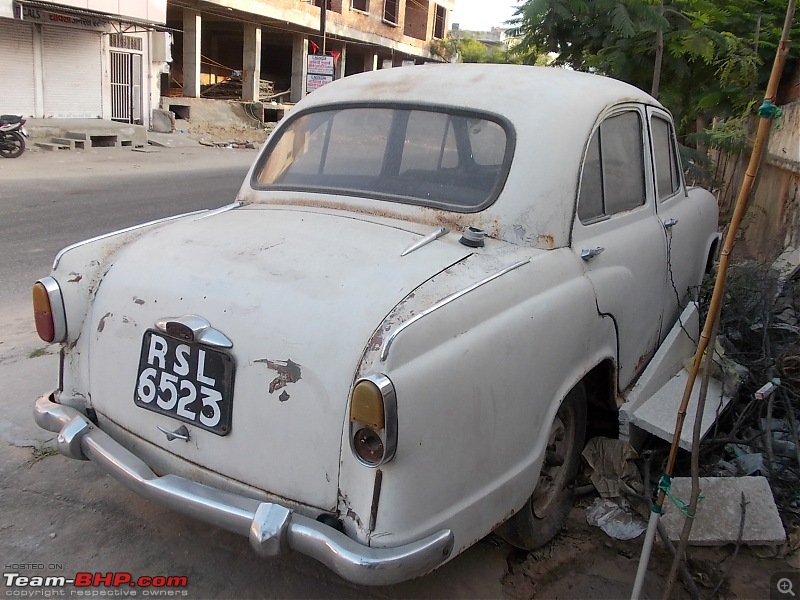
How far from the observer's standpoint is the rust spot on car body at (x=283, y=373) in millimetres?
2141

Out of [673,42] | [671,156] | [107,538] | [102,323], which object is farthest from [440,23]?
[107,538]

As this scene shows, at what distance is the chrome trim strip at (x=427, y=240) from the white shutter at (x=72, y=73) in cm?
1853

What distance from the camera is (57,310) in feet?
8.75

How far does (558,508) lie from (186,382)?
5.54 feet

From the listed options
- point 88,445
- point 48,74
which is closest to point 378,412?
point 88,445

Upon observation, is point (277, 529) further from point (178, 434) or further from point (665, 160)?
point (665, 160)

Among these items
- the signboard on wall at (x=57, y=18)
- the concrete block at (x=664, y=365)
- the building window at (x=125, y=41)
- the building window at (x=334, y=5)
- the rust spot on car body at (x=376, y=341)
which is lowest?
the concrete block at (x=664, y=365)

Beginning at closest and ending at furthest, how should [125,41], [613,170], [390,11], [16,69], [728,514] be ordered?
[728,514]
[613,170]
[16,69]
[125,41]
[390,11]

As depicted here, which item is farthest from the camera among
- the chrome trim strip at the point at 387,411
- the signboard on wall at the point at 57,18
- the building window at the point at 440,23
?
the building window at the point at 440,23

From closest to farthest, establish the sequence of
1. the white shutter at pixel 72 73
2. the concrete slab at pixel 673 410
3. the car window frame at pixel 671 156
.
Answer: the concrete slab at pixel 673 410
the car window frame at pixel 671 156
the white shutter at pixel 72 73

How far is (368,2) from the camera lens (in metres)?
34.4

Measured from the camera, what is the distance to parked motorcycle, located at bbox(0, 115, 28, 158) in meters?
14.0

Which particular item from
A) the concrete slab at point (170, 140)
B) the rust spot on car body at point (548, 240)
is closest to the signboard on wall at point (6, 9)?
the concrete slab at point (170, 140)

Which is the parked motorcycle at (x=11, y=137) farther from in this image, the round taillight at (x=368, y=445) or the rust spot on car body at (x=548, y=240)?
the round taillight at (x=368, y=445)
